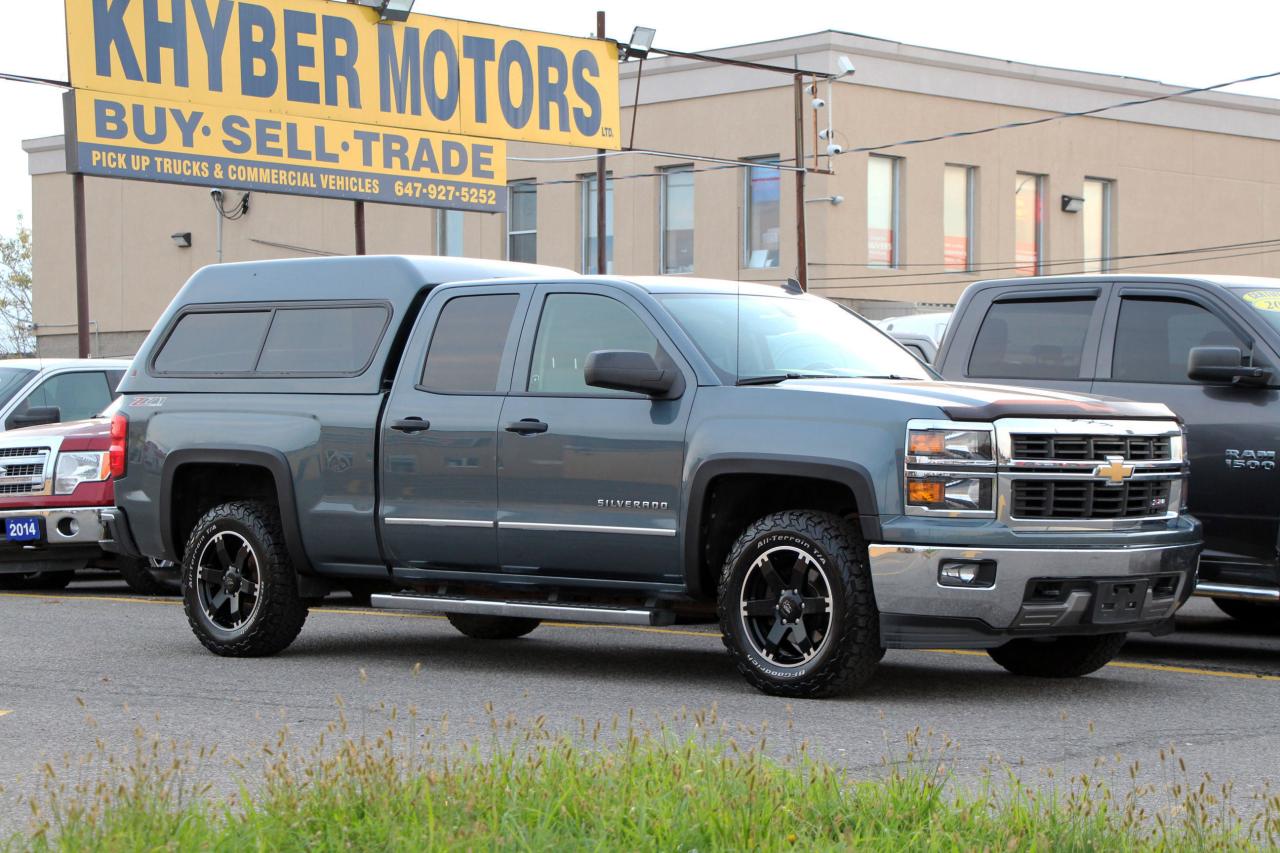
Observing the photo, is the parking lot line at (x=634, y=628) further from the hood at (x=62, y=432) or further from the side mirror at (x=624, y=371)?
the side mirror at (x=624, y=371)

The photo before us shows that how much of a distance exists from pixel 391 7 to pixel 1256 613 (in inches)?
754

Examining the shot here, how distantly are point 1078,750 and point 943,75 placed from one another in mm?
31907

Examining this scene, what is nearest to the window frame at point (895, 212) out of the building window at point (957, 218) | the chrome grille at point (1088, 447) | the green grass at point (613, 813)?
the building window at point (957, 218)

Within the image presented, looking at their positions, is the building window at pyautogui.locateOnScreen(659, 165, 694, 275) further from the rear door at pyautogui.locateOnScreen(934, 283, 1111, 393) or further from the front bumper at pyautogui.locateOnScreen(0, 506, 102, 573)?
the rear door at pyautogui.locateOnScreen(934, 283, 1111, 393)

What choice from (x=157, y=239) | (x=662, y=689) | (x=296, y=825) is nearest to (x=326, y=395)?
(x=662, y=689)

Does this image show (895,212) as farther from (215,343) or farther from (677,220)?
(215,343)

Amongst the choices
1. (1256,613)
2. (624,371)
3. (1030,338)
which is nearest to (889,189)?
(1256,613)

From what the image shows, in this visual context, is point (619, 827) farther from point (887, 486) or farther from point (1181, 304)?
point (1181, 304)

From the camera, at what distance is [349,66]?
28266 millimetres

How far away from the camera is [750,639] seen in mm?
8547

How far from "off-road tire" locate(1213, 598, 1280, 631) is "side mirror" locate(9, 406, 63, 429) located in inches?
363

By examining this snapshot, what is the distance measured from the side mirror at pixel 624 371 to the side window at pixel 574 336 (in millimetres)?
449

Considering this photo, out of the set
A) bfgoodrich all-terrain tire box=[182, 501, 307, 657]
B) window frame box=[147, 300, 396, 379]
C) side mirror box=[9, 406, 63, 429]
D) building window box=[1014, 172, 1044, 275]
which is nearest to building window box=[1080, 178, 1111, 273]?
building window box=[1014, 172, 1044, 275]

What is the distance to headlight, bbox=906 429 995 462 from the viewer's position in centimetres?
805
